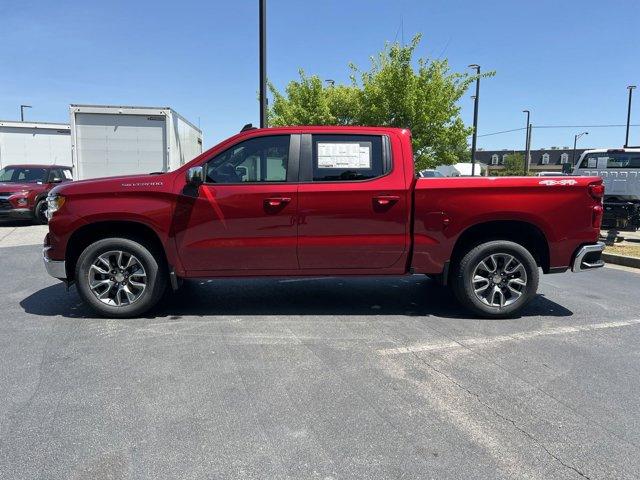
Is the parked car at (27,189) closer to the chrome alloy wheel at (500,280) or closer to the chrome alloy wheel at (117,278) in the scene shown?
the chrome alloy wheel at (117,278)

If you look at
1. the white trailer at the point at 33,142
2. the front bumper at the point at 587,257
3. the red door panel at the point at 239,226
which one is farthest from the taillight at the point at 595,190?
the white trailer at the point at 33,142

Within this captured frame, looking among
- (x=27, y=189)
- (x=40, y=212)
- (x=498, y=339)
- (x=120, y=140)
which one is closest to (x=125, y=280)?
(x=498, y=339)

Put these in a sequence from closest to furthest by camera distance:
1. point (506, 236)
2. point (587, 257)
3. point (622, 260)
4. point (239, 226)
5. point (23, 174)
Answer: point (239, 226) → point (587, 257) → point (506, 236) → point (622, 260) → point (23, 174)

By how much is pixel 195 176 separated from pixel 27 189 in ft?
37.1

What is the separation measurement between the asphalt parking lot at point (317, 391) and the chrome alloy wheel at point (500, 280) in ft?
0.99

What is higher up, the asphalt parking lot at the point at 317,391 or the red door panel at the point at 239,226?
the red door panel at the point at 239,226

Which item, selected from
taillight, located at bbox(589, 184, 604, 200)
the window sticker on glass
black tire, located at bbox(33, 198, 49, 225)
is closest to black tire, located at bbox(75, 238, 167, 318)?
the window sticker on glass

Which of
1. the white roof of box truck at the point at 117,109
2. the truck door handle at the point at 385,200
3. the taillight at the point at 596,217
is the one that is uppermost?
the white roof of box truck at the point at 117,109

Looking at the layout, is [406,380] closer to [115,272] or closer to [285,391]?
[285,391]

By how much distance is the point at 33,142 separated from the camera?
19.0 m

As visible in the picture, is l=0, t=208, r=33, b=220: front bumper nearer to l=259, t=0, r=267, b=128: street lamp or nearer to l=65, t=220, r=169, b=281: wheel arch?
l=259, t=0, r=267, b=128: street lamp

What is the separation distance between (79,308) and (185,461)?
11.5 ft

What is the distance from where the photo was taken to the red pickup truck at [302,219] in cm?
489

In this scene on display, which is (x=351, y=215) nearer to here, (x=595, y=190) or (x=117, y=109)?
(x=595, y=190)
